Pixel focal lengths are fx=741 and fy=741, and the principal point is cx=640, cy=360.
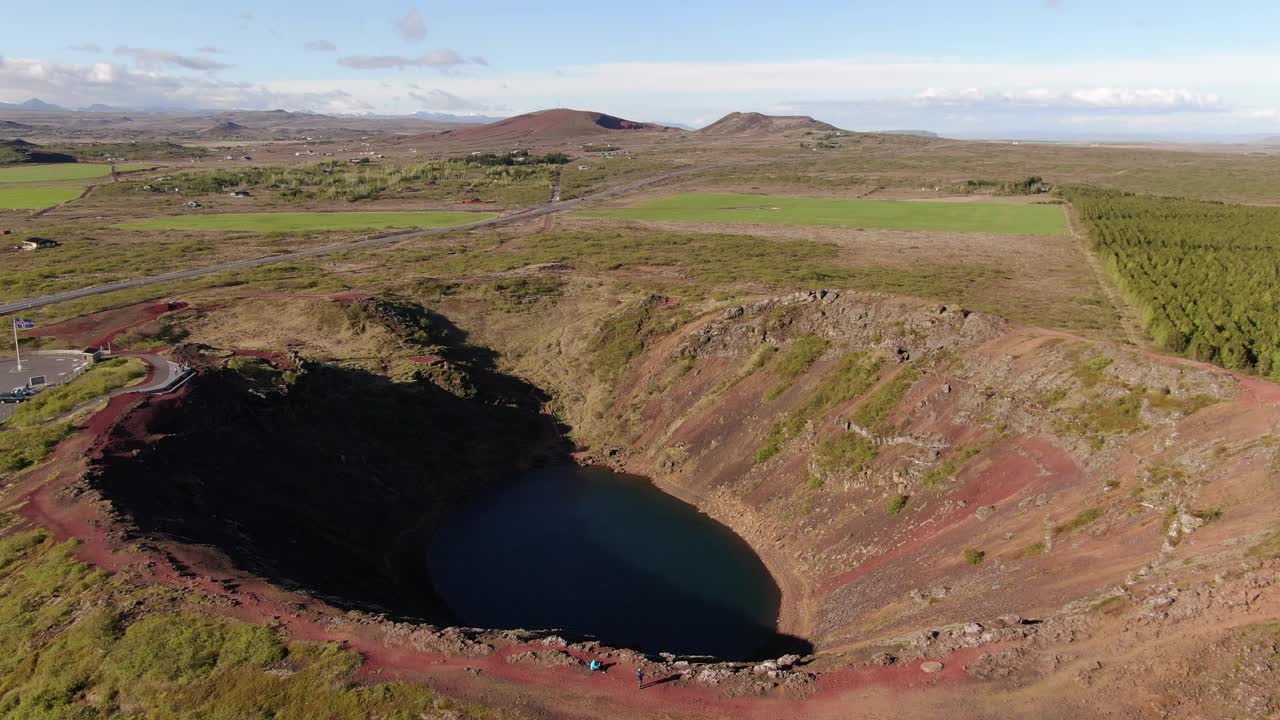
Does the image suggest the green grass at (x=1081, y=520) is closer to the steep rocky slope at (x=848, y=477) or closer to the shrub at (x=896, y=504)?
the steep rocky slope at (x=848, y=477)

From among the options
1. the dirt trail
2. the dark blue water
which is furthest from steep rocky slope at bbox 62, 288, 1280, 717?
the dirt trail

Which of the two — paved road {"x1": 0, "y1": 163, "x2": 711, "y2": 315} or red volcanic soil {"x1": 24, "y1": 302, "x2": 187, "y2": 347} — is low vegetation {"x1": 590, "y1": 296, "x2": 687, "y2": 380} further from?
paved road {"x1": 0, "y1": 163, "x2": 711, "y2": 315}

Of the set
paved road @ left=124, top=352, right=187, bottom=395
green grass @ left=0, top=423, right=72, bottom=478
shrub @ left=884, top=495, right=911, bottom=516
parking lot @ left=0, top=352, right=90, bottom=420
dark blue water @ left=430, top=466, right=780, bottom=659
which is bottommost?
dark blue water @ left=430, top=466, right=780, bottom=659

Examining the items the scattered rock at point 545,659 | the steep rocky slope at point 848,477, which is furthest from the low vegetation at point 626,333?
the scattered rock at point 545,659

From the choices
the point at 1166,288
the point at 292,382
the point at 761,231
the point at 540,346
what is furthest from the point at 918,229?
the point at 292,382

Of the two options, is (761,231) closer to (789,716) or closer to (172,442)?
(172,442)
